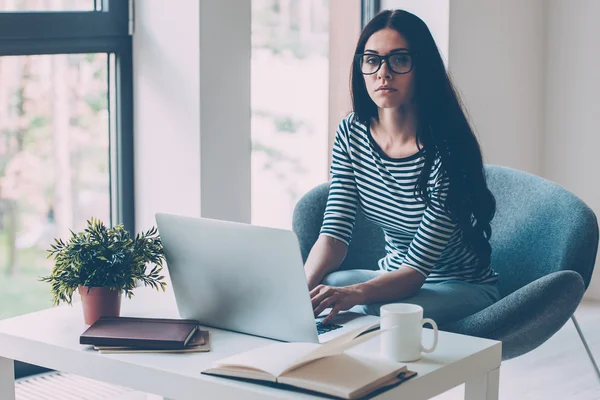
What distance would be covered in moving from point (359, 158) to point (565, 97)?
2204 millimetres

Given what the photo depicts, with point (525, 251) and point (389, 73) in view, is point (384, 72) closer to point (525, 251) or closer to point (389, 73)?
point (389, 73)

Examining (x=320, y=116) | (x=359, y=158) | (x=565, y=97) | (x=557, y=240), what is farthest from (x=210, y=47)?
(x=565, y=97)

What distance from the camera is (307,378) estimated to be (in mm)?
1370

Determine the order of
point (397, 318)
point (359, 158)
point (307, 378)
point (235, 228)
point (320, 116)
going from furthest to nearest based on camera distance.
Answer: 1. point (320, 116)
2. point (359, 158)
3. point (235, 228)
4. point (397, 318)
5. point (307, 378)

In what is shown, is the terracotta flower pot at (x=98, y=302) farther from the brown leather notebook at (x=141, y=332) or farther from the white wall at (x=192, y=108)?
the white wall at (x=192, y=108)

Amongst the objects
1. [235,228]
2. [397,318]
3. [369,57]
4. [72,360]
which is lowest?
[72,360]

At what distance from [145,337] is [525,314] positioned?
2.95ft

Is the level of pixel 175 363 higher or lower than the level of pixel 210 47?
lower

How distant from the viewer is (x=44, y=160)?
2730mm

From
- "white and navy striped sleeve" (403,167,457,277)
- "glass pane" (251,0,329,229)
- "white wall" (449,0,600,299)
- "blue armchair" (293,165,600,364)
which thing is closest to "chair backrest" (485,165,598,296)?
"blue armchair" (293,165,600,364)

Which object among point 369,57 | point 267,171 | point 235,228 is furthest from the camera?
point 267,171

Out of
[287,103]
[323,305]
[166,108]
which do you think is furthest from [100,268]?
[287,103]

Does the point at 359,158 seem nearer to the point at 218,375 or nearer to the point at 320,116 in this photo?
the point at 218,375

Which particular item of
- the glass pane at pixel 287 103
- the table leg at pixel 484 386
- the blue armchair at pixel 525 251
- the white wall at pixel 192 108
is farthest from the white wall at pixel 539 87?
the table leg at pixel 484 386
